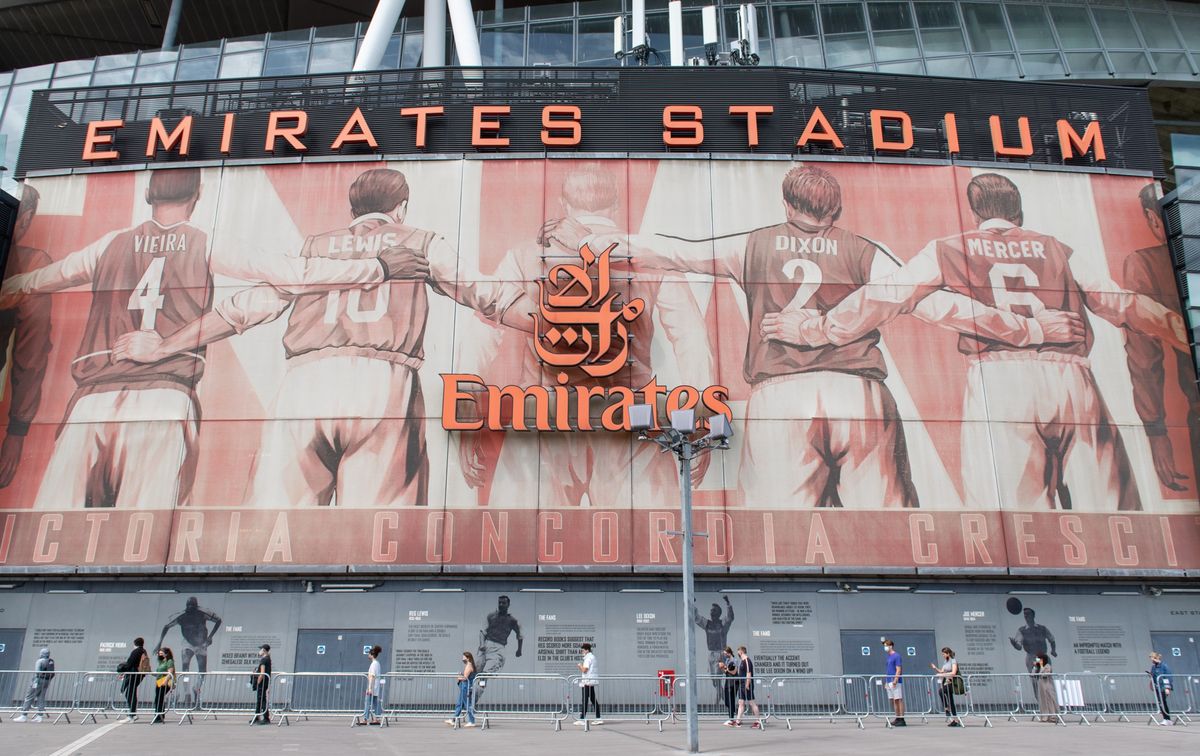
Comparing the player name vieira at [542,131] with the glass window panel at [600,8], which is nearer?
the player name vieira at [542,131]

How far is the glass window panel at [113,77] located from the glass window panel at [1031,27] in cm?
3904

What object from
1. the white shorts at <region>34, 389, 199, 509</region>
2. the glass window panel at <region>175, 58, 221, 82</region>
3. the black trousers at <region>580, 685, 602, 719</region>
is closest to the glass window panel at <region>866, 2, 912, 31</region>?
the glass window panel at <region>175, 58, 221, 82</region>

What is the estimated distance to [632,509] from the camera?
26.3m

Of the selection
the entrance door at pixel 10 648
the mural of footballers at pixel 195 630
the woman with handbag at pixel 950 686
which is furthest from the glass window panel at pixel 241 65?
the woman with handbag at pixel 950 686

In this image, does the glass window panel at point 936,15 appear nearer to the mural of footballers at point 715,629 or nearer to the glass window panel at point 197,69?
the mural of footballers at point 715,629

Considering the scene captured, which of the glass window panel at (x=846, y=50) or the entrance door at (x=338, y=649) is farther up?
the glass window panel at (x=846, y=50)

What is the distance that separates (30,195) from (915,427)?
30744 mm

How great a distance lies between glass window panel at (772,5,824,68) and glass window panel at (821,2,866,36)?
1.64ft

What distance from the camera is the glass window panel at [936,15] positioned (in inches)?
1547

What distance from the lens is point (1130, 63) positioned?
37.9m

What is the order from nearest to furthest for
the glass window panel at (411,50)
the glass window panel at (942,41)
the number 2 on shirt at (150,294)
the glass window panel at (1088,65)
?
the number 2 on shirt at (150,294), the glass window panel at (1088,65), the glass window panel at (942,41), the glass window panel at (411,50)

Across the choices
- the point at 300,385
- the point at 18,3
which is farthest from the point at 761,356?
the point at 18,3

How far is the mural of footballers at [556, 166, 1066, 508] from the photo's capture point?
2662 cm

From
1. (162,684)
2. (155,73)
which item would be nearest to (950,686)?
(162,684)
